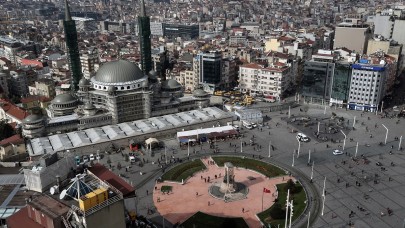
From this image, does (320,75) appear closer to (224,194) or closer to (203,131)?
(203,131)

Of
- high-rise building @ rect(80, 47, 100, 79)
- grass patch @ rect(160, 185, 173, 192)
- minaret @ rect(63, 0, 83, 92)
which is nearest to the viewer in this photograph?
grass patch @ rect(160, 185, 173, 192)

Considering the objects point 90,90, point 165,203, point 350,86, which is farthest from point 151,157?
point 350,86

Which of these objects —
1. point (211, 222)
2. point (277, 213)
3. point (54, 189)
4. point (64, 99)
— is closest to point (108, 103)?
point (64, 99)

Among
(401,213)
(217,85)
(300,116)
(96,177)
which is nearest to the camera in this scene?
(96,177)

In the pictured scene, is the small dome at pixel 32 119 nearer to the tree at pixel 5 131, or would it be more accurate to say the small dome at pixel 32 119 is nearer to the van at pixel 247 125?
the tree at pixel 5 131

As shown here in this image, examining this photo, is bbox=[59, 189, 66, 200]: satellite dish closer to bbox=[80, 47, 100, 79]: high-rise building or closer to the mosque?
the mosque

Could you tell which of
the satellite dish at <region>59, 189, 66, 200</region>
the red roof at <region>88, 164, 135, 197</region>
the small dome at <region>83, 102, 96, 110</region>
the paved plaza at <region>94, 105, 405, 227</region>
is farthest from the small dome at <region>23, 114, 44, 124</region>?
the satellite dish at <region>59, 189, 66, 200</region>

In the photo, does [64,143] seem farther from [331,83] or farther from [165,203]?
[331,83]
